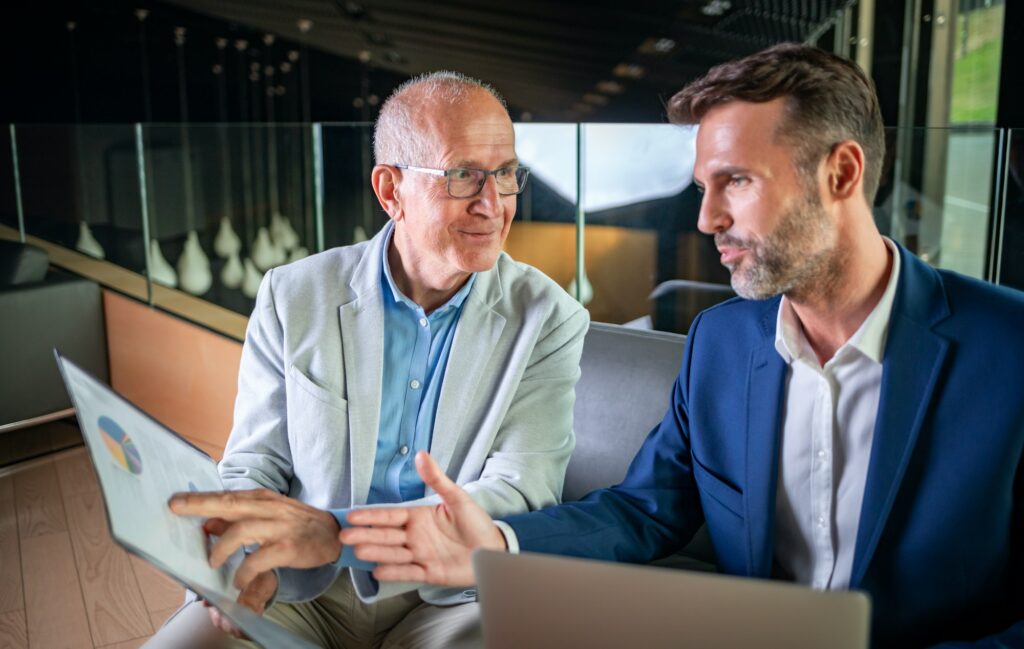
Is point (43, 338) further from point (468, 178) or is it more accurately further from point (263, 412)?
point (468, 178)

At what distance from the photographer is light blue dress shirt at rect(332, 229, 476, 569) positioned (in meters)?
1.62

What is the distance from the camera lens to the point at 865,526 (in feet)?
4.01

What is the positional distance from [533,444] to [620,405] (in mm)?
364

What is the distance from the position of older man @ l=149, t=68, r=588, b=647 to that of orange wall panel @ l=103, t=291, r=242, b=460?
95.0 inches

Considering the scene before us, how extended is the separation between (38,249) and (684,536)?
3766 mm

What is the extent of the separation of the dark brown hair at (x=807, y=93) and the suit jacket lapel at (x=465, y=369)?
1.80 ft

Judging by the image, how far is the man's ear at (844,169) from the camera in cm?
127

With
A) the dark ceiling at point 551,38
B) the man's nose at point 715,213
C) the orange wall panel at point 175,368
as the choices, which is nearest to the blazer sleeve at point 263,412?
the man's nose at point 715,213

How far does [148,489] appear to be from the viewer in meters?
0.98

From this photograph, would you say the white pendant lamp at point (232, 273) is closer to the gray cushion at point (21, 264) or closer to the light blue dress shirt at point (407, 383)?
the gray cushion at point (21, 264)

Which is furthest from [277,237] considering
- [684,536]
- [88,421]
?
[88,421]

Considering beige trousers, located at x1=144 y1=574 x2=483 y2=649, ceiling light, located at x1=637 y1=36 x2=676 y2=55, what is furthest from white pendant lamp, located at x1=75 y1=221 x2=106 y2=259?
ceiling light, located at x1=637 y1=36 x2=676 y2=55

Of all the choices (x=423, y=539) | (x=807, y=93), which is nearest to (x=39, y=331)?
(x=423, y=539)

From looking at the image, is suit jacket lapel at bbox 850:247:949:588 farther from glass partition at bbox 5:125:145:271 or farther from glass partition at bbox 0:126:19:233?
glass partition at bbox 0:126:19:233
